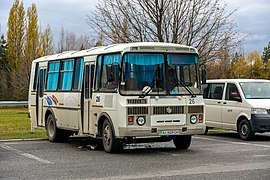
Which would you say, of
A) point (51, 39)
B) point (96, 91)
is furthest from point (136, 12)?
point (51, 39)

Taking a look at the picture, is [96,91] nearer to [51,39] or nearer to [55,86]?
[55,86]

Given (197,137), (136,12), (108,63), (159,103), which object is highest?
(136,12)

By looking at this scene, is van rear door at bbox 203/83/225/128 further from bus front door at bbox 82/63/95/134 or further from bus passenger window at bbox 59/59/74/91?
bus front door at bbox 82/63/95/134

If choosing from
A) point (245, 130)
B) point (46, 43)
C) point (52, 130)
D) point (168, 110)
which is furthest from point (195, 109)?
point (46, 43)

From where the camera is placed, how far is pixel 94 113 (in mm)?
15398

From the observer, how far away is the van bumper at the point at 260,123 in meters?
17.9

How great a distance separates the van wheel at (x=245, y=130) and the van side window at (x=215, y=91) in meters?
1.56

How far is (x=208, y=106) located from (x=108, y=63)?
21.5 ft

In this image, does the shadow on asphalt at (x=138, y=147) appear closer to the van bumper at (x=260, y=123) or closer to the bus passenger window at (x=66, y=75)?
the bus passenger window at (x=66, y=75)

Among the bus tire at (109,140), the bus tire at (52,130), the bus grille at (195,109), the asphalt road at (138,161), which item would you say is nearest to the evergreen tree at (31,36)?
the bus tire at (52,130)

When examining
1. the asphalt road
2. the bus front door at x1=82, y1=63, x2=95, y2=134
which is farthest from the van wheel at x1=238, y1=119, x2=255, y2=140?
the bus front door at x1=82, y1=63, x2=95, y2=134

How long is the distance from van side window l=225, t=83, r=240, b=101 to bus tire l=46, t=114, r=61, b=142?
565 centimetres

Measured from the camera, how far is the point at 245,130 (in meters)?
18.6

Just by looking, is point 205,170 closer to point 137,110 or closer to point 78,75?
point 137,110
